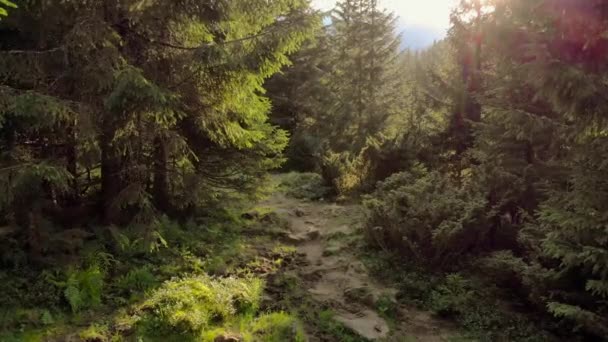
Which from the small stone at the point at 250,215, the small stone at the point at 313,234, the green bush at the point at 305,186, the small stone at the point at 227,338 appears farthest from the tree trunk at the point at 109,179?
the green bush at the point at 305,186

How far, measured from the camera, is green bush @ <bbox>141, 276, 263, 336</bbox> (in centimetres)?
588

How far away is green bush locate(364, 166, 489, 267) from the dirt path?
0.96 m

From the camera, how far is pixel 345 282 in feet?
26.9

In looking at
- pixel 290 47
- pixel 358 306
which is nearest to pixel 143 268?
pixel 358 306

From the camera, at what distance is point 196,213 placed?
10266 millimetres

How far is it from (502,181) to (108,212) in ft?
26.6

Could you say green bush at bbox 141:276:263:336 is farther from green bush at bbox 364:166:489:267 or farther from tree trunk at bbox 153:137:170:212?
green bush at bbox 364:166:489:267

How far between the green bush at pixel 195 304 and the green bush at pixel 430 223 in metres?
3.19

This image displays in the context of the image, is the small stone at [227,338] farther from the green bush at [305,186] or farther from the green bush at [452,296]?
the green bush at [305,186]

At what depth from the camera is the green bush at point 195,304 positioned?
19.3ft

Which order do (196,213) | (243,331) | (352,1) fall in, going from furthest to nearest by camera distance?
(352,1) → (196,213) → (243,331)

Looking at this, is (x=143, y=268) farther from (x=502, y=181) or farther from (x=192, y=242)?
(x=502, y=181)

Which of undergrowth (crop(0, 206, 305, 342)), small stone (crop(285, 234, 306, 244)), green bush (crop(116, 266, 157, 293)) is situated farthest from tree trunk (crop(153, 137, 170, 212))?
small stone (crop(285, 234, 306, 244))

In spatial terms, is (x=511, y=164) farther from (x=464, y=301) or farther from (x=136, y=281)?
(x=136, y=281)
